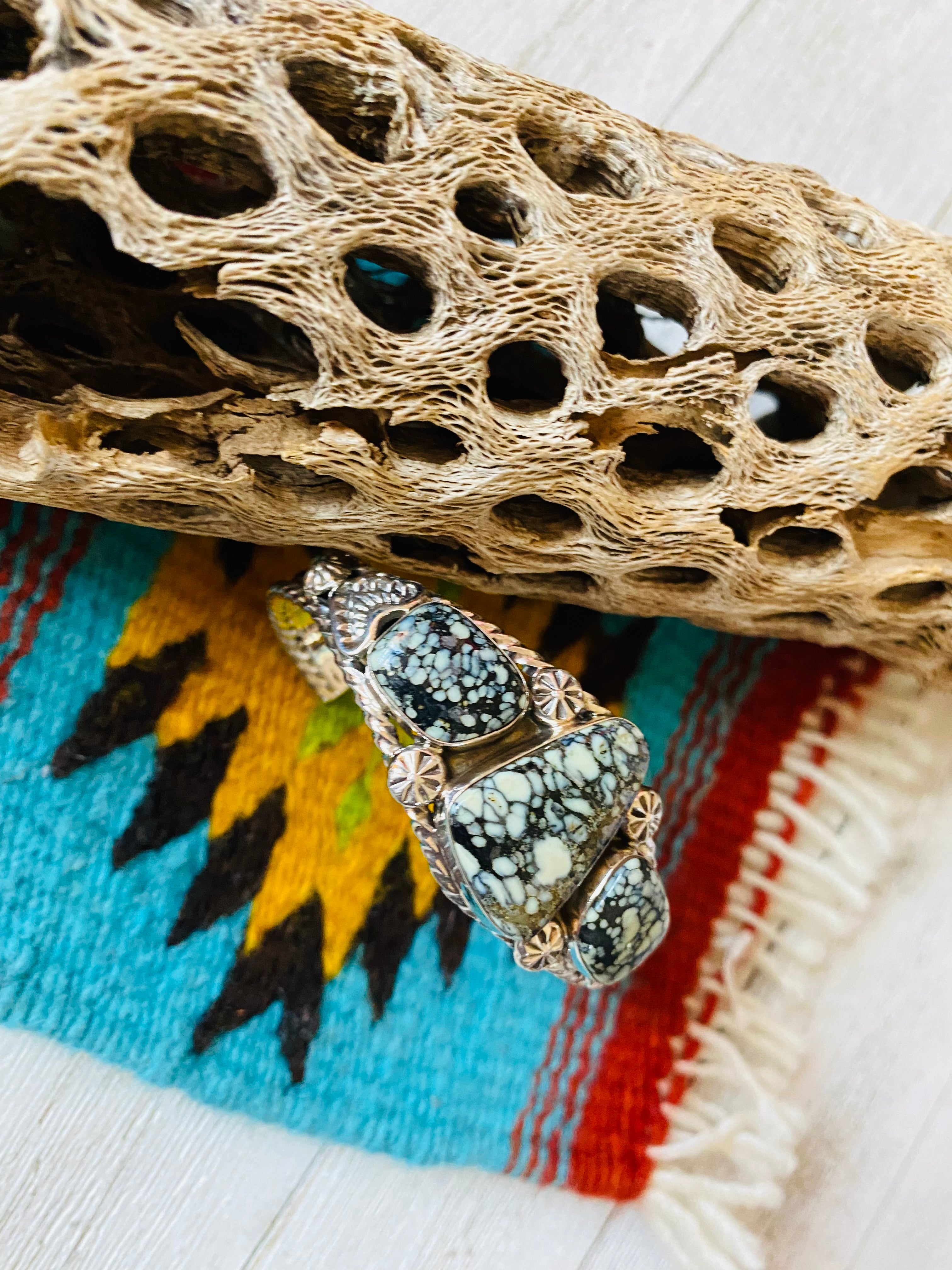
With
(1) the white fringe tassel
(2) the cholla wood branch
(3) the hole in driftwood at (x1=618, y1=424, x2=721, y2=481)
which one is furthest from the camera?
(1) the white fringe tassel

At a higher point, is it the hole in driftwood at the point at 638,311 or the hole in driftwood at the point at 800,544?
the hole in driftwood at the point at 638,311

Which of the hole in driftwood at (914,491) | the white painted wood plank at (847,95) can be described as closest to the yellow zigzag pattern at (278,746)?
the hole in driftwood at (914,491)

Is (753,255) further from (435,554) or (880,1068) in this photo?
(880,1068)

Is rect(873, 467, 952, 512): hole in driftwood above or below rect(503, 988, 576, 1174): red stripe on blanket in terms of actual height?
above

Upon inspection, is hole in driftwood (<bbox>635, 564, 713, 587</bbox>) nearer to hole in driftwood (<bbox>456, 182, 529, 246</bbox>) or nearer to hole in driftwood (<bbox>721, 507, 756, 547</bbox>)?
hole in driftwood (<bbox>721, 507, 756, 547</bbox>)

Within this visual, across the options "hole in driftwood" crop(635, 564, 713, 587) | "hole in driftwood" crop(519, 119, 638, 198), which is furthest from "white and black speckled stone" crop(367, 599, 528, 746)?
"hole in driftwood" crop(519, 119, 638, 198)

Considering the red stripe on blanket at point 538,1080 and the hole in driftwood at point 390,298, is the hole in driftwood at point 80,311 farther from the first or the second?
the red stripe on blanket at point 538,1080

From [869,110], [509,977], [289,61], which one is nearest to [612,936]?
[509,977]

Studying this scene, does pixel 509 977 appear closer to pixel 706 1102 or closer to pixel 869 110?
pixel 706 1102
